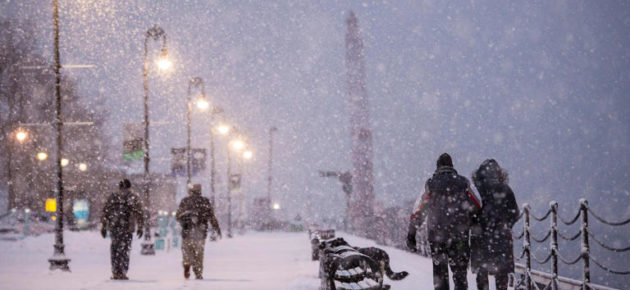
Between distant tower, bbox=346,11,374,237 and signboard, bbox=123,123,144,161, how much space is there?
102 metres

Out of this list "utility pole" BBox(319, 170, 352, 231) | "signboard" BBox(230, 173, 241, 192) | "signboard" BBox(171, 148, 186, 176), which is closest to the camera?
"signboard" BBox(171, 148, 186, 176)

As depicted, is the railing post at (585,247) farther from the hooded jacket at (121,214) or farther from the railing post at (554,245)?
the hooded jacket at (121,214)

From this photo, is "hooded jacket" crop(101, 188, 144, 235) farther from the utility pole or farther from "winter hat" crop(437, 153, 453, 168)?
the utility pole

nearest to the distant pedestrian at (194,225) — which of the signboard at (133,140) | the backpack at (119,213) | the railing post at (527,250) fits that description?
the backpack at (119,213)

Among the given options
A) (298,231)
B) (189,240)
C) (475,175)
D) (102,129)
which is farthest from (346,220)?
(475,175)

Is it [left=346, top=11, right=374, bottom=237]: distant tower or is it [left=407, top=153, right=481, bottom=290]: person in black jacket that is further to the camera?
[left=346, top=11, right=374, bottom=237]: distant tower

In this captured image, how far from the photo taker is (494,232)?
8.76 meters

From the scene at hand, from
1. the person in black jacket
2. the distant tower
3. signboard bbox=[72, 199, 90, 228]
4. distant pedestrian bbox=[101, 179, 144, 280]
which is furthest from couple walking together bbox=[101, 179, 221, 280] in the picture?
the distant tower

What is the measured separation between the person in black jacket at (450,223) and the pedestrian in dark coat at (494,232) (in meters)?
0.67

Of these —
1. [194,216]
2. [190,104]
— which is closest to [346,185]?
[190,104]

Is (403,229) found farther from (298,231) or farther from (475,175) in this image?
(298,231)

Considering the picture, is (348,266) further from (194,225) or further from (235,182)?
(235,182)

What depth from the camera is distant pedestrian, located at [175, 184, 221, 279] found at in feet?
44.5

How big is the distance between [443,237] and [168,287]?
231 inches
